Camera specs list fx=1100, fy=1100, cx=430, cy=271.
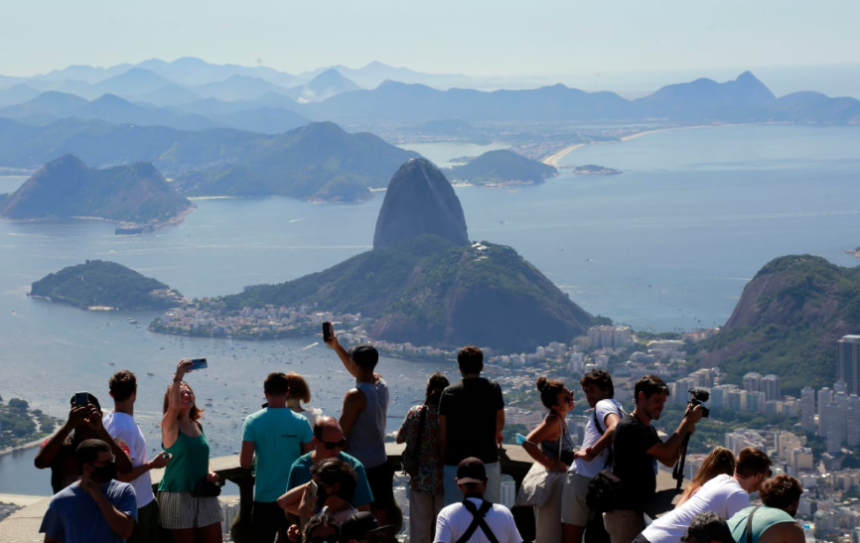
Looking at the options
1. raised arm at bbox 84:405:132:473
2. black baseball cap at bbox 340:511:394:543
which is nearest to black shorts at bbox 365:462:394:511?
raised arm at bbox 84:405:132:473

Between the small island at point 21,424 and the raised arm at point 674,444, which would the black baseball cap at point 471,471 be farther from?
the small island at point 21,424

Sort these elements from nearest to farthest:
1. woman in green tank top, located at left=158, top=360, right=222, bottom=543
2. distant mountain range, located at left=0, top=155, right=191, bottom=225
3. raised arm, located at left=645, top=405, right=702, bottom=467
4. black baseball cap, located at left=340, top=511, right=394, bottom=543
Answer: black baseball cap, located at left=340, top=511, right=394, bottom=543
raised arm, located at left=645, top=405, right=702, bottom=467
woman in green tank top, located at left=158, top=360, right=222, bottom=543
distant mountain range, located at left=0, top=155, right=191, bottom=225

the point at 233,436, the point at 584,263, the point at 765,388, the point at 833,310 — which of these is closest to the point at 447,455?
the point at 233,436

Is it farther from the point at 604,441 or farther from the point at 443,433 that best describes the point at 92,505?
the point at 604,441

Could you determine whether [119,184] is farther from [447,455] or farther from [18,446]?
[447,455]

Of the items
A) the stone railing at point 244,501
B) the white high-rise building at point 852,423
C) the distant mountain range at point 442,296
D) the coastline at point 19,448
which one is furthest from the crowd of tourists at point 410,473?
the distant mountain range at point 442,296

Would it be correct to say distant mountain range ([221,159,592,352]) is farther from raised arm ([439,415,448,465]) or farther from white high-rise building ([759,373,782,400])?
raised arm ([439,415,448,465])

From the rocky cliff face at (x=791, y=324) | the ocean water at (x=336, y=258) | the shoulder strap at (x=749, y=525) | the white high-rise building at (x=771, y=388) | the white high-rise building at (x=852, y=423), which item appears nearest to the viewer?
the shoulder strap at (x=749, y=525)
